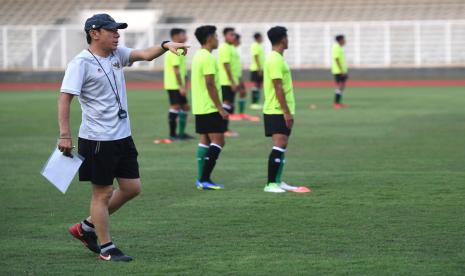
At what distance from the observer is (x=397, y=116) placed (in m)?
23.2

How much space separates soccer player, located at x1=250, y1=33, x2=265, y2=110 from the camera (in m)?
25.2

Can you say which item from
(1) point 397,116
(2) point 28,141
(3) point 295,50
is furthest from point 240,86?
(3) point 295,50

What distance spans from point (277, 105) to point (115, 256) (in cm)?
447

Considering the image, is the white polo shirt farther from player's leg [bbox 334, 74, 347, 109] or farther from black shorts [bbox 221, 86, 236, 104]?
player's leg [bbox 334, 74, 347, 109]

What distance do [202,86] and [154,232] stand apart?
150 inches

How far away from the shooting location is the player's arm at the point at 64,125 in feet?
25.1

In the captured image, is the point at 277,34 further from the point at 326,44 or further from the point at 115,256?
the point at 326,44

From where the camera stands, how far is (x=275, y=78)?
462 inches

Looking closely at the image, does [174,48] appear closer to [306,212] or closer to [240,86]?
[306,212]

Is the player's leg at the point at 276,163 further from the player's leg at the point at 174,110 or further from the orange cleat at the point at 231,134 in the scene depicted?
the orange cleat at the point at 231,134

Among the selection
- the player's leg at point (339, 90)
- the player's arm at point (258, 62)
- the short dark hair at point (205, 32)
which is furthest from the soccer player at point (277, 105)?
the player's leg at point (339, 90)

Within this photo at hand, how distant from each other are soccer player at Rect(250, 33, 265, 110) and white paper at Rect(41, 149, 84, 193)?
57.0 ft

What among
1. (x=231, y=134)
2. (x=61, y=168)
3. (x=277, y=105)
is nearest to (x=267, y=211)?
(x=277, y=105)

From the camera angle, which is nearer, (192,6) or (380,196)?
(380,196)
